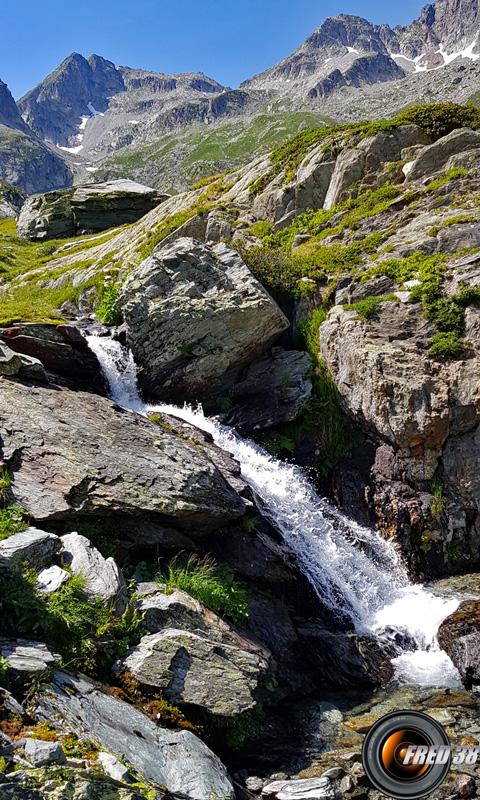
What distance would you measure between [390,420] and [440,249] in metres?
9.46

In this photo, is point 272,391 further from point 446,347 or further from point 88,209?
point 88,209

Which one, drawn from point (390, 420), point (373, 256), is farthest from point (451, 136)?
point (390, 420)

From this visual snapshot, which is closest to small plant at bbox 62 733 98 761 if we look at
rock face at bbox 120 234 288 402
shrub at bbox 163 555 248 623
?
shrub at bbox 163 555 248 623

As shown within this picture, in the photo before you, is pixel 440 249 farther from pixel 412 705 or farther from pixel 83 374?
pixel 412 705

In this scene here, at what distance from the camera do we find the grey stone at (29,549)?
9.24 m

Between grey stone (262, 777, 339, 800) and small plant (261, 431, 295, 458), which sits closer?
grey stone (262, 777, 339, 800)

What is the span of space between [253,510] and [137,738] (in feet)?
27.8

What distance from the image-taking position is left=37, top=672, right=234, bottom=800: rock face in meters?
7.26

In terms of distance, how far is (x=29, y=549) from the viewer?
31.7ft

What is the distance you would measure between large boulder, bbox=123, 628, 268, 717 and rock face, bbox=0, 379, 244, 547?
3.49 meters

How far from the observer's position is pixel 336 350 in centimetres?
2084

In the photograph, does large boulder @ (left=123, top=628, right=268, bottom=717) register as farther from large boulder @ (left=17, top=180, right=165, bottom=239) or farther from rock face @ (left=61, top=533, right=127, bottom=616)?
large boulder @ (left=17, top=180, right=165, bottom=239)

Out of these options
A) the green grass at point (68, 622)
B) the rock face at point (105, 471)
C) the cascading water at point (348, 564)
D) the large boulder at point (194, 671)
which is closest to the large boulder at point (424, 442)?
the cascading water at point (348, 564)

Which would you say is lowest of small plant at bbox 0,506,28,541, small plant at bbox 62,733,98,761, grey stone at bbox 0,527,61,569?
small plant at bbox 62,733,98,761
